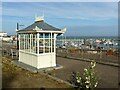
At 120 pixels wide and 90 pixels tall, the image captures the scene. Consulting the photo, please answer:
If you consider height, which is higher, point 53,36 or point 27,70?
point 53,36

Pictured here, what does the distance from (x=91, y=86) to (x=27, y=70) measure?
679cm

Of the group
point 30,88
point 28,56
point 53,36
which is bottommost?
point 30,88

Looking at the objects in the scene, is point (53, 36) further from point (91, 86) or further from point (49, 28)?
point (91, 86)

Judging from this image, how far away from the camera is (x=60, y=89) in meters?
9.66

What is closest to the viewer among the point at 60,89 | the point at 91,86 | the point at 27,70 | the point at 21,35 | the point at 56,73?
the point at 91,86

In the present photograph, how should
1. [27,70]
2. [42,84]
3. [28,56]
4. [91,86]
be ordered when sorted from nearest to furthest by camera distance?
[91,86] < [42,84] < [27,70] < [28,56]

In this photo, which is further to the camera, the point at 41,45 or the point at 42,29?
the point at 41,45

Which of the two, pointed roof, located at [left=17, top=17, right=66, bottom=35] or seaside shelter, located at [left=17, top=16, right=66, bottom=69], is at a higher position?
pointed roof, located at [left=17, top=17, right=66, bottom=35]

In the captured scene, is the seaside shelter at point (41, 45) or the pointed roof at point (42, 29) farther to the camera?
the seaside shelter at point (41, 45)

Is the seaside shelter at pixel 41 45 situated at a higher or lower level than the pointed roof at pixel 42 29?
lower

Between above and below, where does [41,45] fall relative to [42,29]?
below

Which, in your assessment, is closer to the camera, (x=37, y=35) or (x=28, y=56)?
(x=37, y=35)

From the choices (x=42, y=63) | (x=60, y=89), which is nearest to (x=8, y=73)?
(x=42, y=63)

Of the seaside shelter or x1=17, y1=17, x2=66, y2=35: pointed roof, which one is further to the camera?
the seaside shelter
